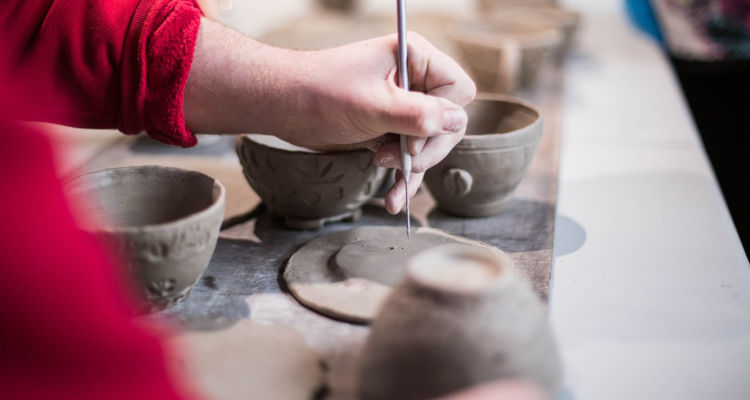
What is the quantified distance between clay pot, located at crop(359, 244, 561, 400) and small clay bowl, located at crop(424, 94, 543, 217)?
0.45 meters

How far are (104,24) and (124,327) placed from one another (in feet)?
1.80

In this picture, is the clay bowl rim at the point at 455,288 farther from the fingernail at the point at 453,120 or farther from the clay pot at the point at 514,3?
the clay pot at the point at 514,3

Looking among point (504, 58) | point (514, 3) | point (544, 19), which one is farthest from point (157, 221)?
point (514, 3)

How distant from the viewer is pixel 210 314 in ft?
3.03

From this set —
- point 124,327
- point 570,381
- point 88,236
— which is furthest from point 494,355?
point 88,236

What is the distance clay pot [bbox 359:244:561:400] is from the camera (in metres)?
0.66

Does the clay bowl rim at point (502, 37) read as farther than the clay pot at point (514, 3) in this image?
No

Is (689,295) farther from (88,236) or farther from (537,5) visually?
(537,5)

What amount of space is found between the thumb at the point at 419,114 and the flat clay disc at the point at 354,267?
18cm

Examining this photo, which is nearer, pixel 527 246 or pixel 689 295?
pixel 689 295

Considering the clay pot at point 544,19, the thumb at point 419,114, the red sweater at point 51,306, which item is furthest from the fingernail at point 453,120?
the clay pot at point 544,19

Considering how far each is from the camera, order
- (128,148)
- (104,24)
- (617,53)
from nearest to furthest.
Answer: (104,24) < (128,148) < (617,53)

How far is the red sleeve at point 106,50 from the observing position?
99 centimetres

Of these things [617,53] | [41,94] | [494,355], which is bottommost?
[617,53]
